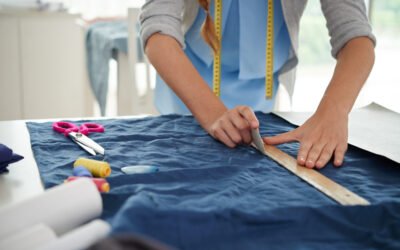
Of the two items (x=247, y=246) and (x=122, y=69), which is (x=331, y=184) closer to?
(x=247, y=246)

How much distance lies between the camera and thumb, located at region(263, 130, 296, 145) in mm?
1033

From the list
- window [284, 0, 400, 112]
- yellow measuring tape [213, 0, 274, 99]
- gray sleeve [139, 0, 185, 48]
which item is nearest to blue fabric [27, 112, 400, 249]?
gray sleeve [139, 0, 185, 48]

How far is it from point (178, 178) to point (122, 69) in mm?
2118

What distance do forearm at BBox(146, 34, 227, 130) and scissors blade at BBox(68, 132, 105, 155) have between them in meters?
0.22

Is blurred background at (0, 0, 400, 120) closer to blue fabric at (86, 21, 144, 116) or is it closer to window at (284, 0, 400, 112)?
blue fabric at (86, 21, 144, 116)

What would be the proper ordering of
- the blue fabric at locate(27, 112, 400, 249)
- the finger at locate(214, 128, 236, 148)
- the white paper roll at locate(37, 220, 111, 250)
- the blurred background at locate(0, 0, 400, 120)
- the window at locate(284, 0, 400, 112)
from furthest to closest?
the window at locate(284, 0, 400, 112), the blurred background at locate(0, 0, 400, 120), the finger at locate(214, 128, 236, 148), the blue fabric at locate(27, 112, 400, 249), the white paper roll at locate(37, 220, 111, 250)

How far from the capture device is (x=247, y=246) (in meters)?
0.62

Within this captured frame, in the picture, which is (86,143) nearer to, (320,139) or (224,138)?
(224,138)

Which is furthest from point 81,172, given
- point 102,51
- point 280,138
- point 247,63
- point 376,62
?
point 376,62

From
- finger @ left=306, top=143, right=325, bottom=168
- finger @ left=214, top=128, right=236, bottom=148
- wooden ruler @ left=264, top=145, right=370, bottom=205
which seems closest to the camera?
wooden ruler @ left=264, top=145, right=370, bottom=205

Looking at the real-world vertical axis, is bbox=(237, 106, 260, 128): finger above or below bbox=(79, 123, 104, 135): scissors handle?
above

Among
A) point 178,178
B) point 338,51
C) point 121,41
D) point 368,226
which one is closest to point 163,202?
point 178,178

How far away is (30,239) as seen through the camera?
1.71 feet

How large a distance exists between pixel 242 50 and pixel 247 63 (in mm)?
33
